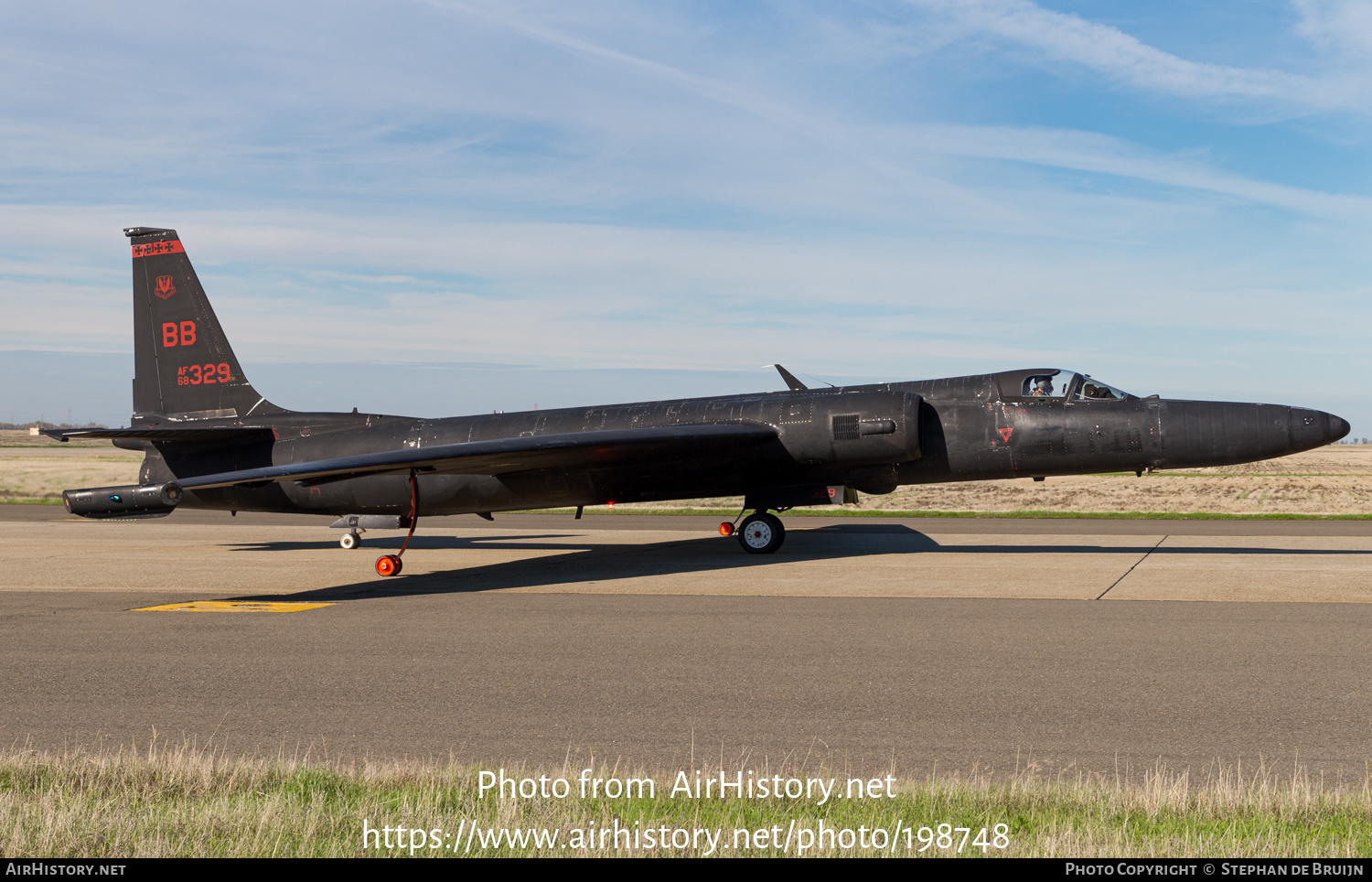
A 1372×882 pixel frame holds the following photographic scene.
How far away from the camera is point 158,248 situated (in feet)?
62.6

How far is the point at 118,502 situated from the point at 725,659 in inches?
506

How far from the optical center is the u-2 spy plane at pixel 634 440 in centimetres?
1555

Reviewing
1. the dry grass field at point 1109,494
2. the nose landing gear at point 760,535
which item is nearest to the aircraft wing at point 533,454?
the nose landing gear at point 760,535

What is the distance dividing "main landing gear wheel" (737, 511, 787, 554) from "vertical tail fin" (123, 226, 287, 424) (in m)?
9.38

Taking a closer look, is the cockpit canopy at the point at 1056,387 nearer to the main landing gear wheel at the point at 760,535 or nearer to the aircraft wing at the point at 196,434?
the main landing gear wheel at the point at 760,535

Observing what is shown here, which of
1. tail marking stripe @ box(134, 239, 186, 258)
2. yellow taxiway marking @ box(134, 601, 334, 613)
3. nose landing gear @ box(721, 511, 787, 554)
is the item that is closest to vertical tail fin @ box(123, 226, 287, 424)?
tail marking stripe @ box(134, 239, 186, 258)

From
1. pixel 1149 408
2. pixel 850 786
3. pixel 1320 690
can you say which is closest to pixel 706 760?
pixel 850 786

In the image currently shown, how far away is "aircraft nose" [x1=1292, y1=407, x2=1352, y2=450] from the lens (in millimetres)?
15180

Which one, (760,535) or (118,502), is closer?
(118,502)

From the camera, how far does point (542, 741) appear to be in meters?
6.21

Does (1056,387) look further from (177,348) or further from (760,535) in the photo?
(177,348)

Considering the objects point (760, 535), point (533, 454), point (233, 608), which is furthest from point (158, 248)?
point (760, 535)

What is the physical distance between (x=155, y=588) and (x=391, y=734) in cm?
955

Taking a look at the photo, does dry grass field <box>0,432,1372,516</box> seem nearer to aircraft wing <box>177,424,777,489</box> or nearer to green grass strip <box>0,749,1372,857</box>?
aircraft wing <box>177,424,777,489</box>
